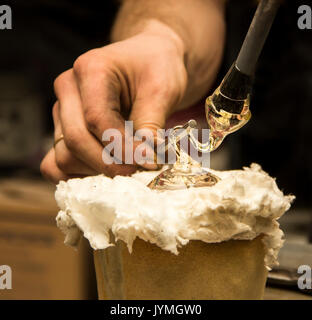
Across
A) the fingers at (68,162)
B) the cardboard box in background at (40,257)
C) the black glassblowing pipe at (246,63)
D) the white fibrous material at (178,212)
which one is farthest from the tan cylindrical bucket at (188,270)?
the cardboard box in background at (40,257)

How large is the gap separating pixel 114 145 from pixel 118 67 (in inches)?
5.1

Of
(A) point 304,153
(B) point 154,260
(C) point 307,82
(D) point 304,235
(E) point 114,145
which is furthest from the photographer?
(A) point 304,153

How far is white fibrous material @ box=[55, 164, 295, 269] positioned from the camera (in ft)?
1.45

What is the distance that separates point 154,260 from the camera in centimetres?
46

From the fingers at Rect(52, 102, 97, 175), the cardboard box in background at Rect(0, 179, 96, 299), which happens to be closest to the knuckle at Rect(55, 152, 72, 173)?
the fingers at Rect(52, 102, 97, 175)

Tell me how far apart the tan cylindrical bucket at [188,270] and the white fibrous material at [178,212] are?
14mm

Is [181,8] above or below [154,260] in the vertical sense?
above

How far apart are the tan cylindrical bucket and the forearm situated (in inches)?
20.8

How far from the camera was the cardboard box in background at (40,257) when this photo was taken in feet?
3.01

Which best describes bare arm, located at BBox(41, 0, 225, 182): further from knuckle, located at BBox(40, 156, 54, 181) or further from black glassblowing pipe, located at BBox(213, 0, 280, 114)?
black glassblowing pipe, located at BBox(213, 0, 280, 114)

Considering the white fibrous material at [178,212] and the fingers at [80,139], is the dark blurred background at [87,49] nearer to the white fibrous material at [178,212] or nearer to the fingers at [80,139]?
the fingers at [80,139]
